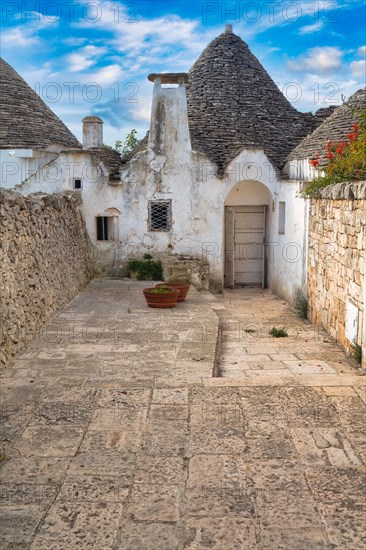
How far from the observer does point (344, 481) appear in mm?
3930

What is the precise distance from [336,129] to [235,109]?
472 centimetres

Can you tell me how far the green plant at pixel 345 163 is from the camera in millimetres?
8414

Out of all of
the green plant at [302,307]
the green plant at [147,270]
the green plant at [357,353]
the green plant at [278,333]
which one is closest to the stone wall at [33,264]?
the green plant at [147,270]

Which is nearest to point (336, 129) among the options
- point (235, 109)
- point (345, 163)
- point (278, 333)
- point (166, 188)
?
point (345, 163)

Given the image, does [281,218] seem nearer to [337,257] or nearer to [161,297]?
[161,297]

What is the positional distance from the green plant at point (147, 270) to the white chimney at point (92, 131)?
14.0 ft

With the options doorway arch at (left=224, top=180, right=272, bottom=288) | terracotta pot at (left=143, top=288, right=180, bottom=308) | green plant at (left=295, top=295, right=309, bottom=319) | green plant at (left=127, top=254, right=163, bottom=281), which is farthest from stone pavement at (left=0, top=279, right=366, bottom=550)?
doorway arch at (left=224, top=180, right=272, bottom=288)

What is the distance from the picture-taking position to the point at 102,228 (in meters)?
14.6

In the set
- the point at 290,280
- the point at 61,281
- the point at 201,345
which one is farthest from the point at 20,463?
the point at 290,280

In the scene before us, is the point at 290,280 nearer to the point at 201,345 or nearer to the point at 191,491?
the point at 201,345

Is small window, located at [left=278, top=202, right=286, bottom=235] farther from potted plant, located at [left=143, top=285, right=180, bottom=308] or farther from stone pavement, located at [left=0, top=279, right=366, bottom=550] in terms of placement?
stone pavement, located at [left=0, top=279, right=366, bottom=550]

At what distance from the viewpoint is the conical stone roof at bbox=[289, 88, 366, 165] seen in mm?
11531

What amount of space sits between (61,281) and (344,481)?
7.56 metres

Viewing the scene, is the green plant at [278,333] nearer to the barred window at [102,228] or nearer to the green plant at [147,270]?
the green plant at [147,270]
